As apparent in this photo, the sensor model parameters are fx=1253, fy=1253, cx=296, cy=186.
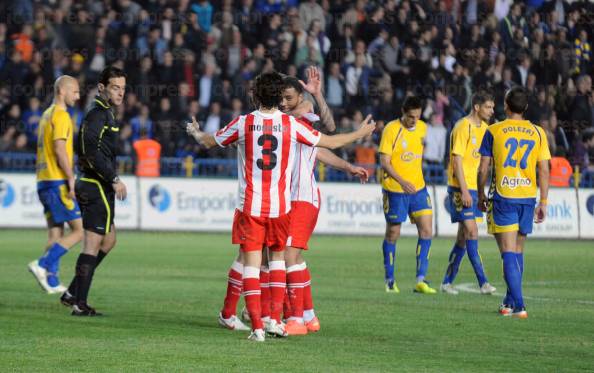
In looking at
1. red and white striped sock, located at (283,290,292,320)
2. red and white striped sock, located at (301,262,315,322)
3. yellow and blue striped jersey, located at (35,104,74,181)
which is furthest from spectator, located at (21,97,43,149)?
red and white striped sock, located at (301,262,315,322)

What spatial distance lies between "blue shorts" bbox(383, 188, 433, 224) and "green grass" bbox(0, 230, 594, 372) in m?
0.88

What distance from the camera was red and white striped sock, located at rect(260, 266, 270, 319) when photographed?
9977 millimetres

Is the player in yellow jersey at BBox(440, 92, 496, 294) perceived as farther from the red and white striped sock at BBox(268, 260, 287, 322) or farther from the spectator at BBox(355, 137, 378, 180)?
the spectator at BBox(355, 137, 378, 180)

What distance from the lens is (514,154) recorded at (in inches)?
451

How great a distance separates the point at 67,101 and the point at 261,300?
161 inches

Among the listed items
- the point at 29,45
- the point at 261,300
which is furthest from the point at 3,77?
the point at 261,300

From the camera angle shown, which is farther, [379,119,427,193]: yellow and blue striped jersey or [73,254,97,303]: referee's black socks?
[379,119,427,193]: yellow and blue striped jersey

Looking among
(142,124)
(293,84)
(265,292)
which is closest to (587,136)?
(142,124)

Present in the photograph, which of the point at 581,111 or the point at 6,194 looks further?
the point at 581,111

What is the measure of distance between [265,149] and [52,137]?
4.52 m

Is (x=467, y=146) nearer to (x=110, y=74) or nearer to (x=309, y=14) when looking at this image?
(x=110, y=74)

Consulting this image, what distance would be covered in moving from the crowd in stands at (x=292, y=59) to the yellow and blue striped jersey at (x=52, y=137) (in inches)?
498

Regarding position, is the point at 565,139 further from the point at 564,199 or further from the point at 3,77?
the point at 3,77

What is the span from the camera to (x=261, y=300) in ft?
32.9
